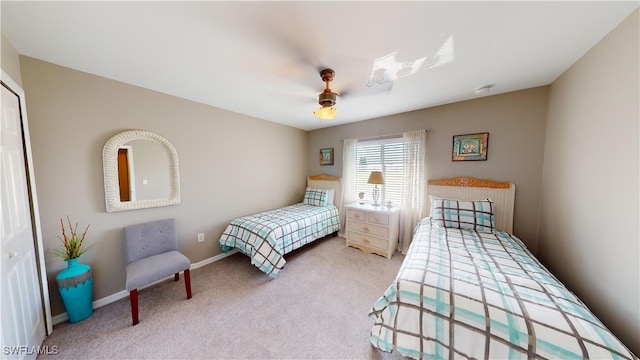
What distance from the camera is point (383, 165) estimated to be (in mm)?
3238

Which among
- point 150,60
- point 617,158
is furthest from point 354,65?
point 617,158

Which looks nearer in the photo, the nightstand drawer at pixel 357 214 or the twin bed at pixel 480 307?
the twin bed at pixel 480 307

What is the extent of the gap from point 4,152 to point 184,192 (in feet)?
4.25

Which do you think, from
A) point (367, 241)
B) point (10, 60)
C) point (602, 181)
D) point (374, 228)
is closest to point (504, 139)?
point (602, 181)

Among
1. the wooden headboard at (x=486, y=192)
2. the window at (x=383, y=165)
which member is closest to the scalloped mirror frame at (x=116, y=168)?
the window at (x=383, y=165)

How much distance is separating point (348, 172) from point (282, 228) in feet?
5.46

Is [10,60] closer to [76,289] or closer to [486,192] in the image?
[76,289]

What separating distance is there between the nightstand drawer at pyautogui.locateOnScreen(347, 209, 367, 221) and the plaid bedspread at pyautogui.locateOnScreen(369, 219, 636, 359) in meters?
1.44

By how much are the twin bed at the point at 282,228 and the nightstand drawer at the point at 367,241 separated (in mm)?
429

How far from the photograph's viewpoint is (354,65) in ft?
5.36

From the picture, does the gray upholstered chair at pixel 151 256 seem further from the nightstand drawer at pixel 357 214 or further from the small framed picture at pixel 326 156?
the small framed picture at pixel 326 156

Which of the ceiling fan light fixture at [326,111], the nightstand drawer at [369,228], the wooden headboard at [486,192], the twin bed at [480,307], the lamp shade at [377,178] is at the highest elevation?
the ceiling fan light fixture at [326,111]

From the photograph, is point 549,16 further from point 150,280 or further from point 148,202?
point 148,202

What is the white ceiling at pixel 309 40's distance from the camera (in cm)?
107
